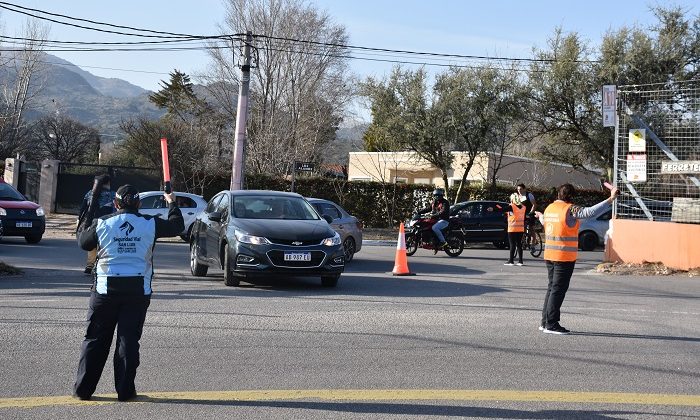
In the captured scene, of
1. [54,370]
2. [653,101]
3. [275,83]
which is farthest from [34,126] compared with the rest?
[54,370]

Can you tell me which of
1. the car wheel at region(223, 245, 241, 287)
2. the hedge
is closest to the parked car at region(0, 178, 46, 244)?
the car wheel at region(223, 245, 241, 287)

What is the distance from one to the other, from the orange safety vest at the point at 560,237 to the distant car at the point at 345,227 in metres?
9.47

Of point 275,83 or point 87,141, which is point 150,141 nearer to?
point 275,83

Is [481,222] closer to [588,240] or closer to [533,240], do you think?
[588,240]

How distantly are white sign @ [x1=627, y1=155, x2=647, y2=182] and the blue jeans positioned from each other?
4901mm

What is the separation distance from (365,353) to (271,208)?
6541mm

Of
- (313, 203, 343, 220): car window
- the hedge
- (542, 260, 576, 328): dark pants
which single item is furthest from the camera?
the hedge

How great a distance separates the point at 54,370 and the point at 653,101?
16291 millimetres

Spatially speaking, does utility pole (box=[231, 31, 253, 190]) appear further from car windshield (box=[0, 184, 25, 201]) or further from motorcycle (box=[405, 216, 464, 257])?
motorcycle (box=[405, 216, 464, 257])

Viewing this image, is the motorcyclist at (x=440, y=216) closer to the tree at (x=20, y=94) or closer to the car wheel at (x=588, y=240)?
the car wheel at (x=588, y=240)

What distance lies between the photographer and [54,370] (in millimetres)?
7508

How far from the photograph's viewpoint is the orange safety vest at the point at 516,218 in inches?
734

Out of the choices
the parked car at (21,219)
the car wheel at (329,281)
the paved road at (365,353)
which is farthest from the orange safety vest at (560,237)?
the parked car at (21,219)

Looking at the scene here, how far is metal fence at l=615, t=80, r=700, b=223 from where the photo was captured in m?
18.5
